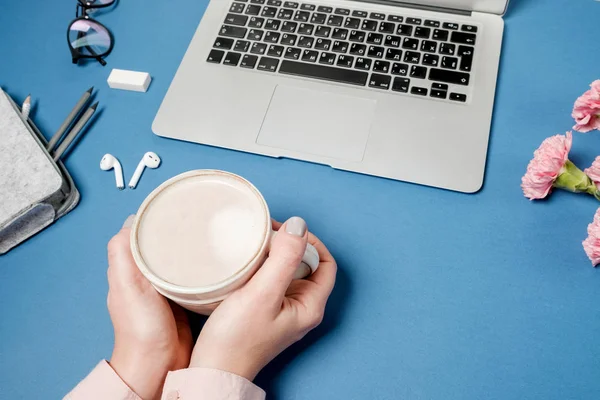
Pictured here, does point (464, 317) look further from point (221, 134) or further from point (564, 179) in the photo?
point (221, 134)

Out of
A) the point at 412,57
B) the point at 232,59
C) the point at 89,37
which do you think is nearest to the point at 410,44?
the point at 412,57

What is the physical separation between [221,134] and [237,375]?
32cm

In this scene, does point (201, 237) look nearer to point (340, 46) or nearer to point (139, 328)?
point (139, 328)

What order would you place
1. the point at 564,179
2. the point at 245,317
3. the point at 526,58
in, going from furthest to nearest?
the point at 526,58, the point at 564,179, the point at 245,317

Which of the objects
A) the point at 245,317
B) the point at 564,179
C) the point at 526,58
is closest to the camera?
the point at 245,317

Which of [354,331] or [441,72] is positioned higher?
[441,72]

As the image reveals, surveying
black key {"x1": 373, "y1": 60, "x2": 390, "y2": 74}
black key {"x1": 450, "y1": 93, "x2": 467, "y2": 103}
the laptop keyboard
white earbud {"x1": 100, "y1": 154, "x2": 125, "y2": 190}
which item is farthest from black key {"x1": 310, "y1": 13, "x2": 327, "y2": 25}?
white earbud {"x1": 100, "y1": 154, "x2": 125, "y2": 190}

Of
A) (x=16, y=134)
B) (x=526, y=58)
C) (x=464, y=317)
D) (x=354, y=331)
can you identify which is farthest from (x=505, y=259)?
(x=16, y=134)

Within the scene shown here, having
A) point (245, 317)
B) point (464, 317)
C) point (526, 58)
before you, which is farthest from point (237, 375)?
point (526, 58)

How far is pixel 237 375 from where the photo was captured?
0.47 m

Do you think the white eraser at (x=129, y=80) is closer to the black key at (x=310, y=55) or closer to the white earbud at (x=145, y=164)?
the white earbud at (x=145, y=164)

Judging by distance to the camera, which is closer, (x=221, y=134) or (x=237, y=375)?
(x=237, y=375)

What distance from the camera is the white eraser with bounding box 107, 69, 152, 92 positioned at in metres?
0.74

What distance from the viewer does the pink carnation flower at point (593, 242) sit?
54cm
